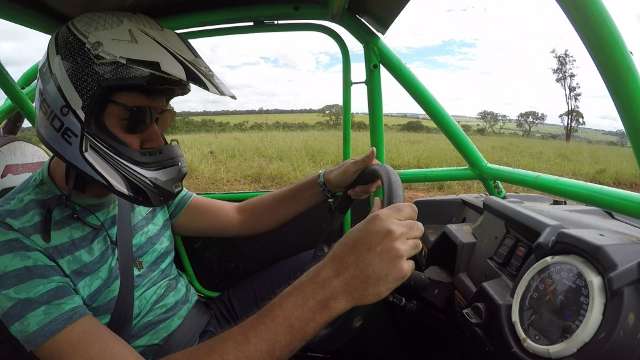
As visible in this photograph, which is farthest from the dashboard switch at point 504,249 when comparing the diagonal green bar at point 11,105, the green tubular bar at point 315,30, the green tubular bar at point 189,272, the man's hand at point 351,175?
the diagonal green bar at point 11,105

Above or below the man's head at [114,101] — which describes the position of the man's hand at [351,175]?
below

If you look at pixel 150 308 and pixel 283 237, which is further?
pixel 283 237

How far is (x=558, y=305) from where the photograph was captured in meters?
0.93

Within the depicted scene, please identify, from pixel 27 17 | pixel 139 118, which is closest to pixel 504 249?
pixel 139 118

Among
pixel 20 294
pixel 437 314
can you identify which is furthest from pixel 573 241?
pixel 20 294

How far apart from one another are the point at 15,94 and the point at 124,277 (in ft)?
3.71

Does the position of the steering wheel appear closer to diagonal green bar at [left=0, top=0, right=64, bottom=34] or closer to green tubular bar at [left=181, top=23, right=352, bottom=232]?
green tubular bar at [left=181, top=23, right=352, bottom=232]

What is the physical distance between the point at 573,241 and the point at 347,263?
484mm

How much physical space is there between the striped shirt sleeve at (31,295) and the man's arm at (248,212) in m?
0.63

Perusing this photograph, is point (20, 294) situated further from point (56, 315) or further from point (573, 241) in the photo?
point (573, 241)

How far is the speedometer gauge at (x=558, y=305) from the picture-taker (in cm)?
84

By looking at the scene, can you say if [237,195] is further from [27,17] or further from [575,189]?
[575,189]

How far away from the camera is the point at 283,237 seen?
1.88m

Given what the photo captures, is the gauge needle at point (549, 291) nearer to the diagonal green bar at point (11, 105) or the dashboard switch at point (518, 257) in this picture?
the dashboard switch at point (518, 257)
